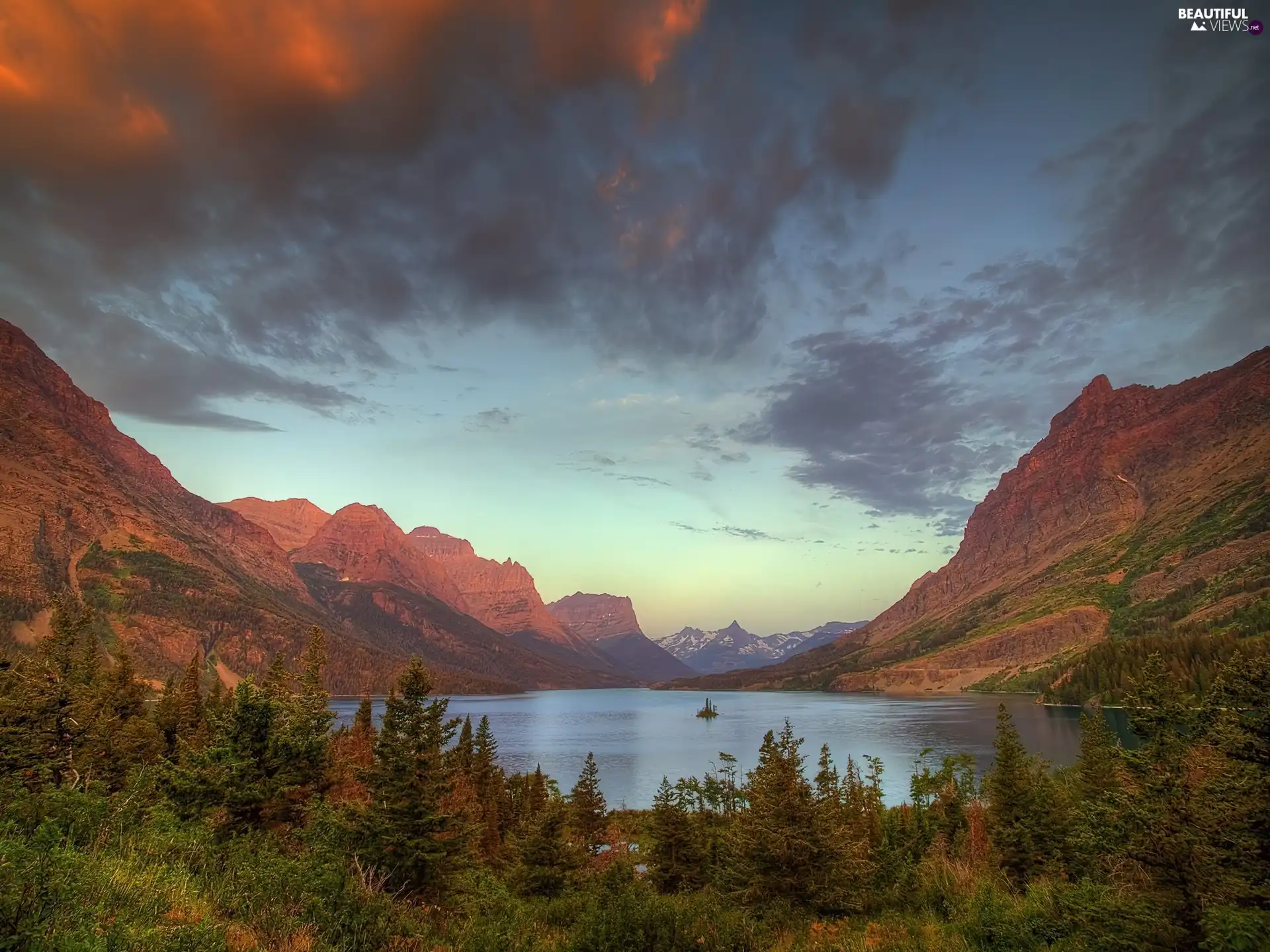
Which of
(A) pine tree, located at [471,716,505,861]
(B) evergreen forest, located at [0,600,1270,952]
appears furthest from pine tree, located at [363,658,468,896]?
(A) pine tree, located at [471,716,505,861]

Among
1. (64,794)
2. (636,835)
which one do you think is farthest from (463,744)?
(64,794)

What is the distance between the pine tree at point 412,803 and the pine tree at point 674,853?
19.1 metres

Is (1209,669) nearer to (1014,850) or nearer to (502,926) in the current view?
(1014,850)

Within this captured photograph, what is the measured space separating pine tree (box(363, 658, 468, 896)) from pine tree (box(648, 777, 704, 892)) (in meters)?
19.1

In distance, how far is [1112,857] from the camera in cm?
1426

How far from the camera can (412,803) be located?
82.6 feet

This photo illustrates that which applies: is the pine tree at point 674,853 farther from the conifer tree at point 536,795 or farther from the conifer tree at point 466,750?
the conifer tree at point 466,750

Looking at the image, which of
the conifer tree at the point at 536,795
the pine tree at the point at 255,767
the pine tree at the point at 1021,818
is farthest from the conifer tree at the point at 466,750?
the pine tree at the point at 1021,818

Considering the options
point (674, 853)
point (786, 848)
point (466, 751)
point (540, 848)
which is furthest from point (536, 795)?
point (786, 848)

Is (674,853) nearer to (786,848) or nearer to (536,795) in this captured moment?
(786,848)

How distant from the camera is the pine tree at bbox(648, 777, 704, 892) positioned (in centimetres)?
4047

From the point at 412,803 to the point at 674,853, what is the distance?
2336cm

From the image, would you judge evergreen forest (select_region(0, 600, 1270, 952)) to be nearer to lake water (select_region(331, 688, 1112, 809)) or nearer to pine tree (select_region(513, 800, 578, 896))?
pine tree (select_region(513, 800, 578, 896))

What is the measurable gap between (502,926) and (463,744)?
196ft
